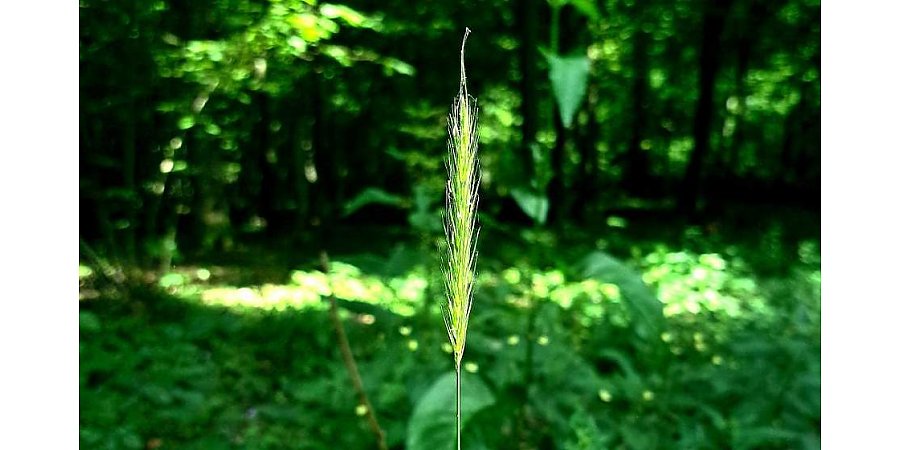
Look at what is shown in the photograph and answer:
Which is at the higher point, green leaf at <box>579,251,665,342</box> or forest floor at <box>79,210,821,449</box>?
green leaf at <box>579,251,665,342</box>

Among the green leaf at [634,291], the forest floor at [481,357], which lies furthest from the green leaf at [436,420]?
the green leaf at [634,291]

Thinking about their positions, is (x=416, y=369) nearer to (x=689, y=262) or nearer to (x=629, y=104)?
(x=689, y=262)

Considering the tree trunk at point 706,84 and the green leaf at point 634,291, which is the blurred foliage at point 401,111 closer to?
the tree trunk at point 706,84

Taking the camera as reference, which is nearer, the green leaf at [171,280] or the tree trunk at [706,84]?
the green leaf at [171,280]

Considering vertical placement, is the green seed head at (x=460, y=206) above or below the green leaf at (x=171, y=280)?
above

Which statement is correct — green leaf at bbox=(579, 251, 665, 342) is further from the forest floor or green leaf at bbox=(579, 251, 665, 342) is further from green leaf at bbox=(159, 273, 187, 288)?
green leaf at bbox=(159, 273, 187, 288)

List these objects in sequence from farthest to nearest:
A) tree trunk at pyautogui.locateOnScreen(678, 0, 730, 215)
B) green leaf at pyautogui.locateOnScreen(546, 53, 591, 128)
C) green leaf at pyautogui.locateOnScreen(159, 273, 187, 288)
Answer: tree trunk at pyautogui.locateOnScreen(678, 0, 730, 215) → green leaf at pyautogui.locateOnScreen(159, 273, 187, 288) → green leaf at pyautogui.locateOnScreen(546, 53, 591, 128)

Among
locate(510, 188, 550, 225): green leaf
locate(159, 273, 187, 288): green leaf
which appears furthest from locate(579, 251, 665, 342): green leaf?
locate(159, 273, 187, 288): green leaf

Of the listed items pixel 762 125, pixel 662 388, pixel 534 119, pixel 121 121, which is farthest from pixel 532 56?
pixel 762 125
